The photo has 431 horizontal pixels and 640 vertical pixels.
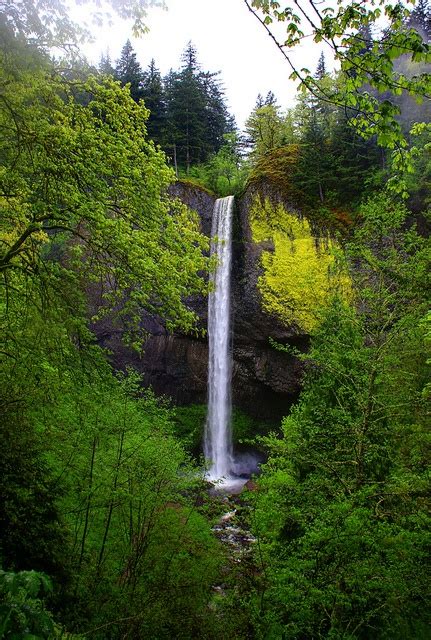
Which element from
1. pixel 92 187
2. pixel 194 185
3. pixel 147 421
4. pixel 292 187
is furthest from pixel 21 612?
pixel 194 185

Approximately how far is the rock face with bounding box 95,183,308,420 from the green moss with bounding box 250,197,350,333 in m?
0.38

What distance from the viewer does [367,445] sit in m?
5.40

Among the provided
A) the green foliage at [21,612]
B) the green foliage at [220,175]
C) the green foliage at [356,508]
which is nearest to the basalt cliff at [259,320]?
the green foliage at [220,175]

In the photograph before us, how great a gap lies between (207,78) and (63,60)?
3246cm

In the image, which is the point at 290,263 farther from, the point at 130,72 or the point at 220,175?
the point at 130,72

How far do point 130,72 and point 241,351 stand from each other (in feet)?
66.4

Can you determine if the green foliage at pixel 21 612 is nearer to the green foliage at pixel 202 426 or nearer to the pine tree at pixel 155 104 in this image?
the green foliage at pixel 202 426

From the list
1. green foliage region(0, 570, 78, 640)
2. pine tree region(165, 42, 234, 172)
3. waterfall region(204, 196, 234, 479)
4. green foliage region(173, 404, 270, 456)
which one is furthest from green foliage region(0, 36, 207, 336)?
pine tree region(165, 42, 234, 172)

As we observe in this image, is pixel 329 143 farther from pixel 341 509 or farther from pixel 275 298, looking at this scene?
pixel 341 509

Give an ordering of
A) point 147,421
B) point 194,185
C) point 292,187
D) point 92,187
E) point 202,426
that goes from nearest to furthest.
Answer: point 92,187 → point 147,421 → point 292,187 → point 202,426 → point 194,185

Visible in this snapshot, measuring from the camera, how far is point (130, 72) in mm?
27438

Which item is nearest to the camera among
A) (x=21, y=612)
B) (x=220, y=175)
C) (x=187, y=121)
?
(x=21, y=612)

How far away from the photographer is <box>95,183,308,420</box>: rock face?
1839cm

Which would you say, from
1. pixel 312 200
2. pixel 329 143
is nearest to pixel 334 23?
pixel 312 200
